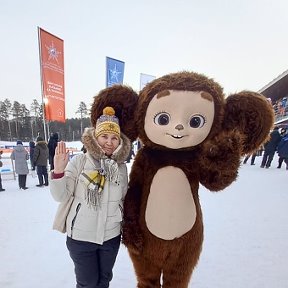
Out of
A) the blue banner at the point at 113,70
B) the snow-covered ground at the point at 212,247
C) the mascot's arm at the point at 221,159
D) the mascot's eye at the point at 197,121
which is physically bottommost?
the snow-covered ground at the point at 212,247

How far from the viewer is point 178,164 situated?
1.69m

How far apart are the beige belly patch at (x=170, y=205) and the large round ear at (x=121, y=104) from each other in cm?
42

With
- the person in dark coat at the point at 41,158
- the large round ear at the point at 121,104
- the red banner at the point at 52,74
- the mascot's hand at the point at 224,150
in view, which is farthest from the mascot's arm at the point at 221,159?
the red banner at the point at 52,74

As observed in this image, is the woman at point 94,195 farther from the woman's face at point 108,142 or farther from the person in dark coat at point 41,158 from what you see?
the person in dark coat at point 41,158

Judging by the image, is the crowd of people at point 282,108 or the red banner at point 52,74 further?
the crowd of people at point 282,108

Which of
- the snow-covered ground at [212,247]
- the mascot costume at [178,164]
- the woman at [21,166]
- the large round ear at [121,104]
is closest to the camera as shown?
the mascot costume at [178,164]

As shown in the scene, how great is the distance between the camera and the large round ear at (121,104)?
185cm

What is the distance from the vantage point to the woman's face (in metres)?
1.58

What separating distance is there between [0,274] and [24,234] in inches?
41.0

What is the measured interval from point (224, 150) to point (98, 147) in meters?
0.76

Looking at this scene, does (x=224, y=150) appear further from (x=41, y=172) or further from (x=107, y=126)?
(x=41, y=172)

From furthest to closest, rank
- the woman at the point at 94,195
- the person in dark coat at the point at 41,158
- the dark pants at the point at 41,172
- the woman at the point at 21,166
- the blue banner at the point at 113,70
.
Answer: the blue banner at the point at 113,70 < the dark pants at the point at 41,172 < the person in dark coat at the point at 41,158 < the woman at the point at 21,166 < the woman at the point at 94,195

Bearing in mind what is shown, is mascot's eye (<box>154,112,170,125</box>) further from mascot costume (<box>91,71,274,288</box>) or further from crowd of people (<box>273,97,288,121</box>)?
crowd of people (<box>273,97,288,121</box>)

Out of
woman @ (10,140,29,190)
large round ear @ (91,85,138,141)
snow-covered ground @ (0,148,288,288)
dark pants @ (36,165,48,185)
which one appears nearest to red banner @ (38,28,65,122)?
woman @ (10,140,29,190)
